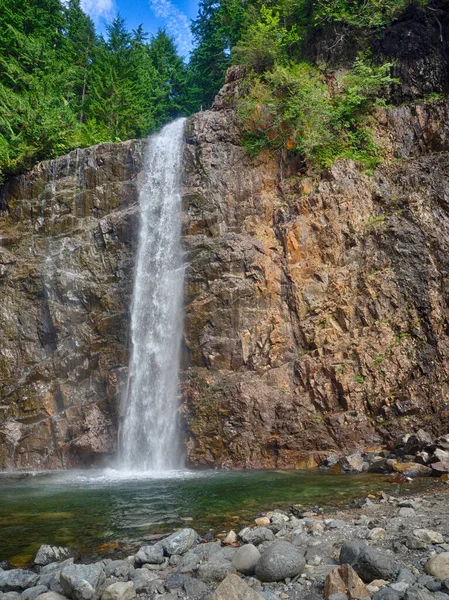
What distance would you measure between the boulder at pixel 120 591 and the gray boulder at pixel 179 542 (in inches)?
48.4

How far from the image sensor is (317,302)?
16438 millimetres

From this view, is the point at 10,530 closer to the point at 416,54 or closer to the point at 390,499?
the point at 390,499

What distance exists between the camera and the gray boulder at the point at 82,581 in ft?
17.6

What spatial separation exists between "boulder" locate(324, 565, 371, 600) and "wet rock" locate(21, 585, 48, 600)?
130 inches

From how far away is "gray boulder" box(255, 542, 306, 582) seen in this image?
5523 millimetres

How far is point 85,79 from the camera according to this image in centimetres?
3431

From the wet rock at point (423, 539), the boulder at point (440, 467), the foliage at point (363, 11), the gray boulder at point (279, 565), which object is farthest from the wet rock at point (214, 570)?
the foliage at point (363, 11)

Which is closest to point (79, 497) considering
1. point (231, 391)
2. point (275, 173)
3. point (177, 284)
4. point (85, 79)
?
point (231, 391)

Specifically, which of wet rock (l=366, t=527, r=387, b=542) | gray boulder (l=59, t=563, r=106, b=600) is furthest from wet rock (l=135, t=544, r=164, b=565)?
wet rock (l=366, t=527, r=387, b=542)

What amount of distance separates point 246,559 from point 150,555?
1438mm

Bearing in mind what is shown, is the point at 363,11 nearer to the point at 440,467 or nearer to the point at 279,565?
the point at 440,467

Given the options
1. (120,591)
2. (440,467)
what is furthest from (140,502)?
(440,467)

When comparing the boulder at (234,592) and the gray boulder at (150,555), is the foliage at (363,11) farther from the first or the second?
the boulder at (234,592)

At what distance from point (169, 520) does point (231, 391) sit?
6.86 meters
